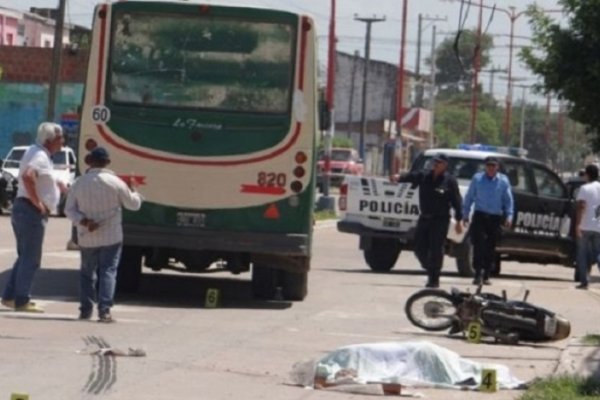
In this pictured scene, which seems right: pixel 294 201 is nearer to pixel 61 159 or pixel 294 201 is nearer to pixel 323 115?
pixel 323 115

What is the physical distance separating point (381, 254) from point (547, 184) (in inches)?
118

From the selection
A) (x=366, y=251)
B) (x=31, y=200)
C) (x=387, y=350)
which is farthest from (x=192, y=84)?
(x=366, y=251)

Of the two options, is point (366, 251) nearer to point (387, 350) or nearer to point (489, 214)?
point (489, 214)

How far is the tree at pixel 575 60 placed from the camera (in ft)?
79.7

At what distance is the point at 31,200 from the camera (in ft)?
56.1

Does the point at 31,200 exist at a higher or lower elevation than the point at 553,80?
lower

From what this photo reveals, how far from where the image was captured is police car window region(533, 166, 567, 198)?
28453 mm

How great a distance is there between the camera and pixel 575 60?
2570cm

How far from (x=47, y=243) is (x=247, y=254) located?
38.1 feet

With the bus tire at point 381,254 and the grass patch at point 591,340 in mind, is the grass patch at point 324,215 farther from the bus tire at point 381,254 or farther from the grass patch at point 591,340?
the grass patch at point 591,340

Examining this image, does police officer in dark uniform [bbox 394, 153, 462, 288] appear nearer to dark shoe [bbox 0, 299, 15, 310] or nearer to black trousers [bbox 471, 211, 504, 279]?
black trousers [bbox 471, 211, 504, 279]

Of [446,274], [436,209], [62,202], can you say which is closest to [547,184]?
[446,274]

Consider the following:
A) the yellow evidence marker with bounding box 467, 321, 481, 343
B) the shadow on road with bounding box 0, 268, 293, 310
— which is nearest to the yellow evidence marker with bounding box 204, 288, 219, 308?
the shadow on road with bounding box 0, 268, 293, 310

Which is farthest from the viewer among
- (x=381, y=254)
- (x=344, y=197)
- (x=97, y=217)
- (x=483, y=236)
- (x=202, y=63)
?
(x=344, y=197)
